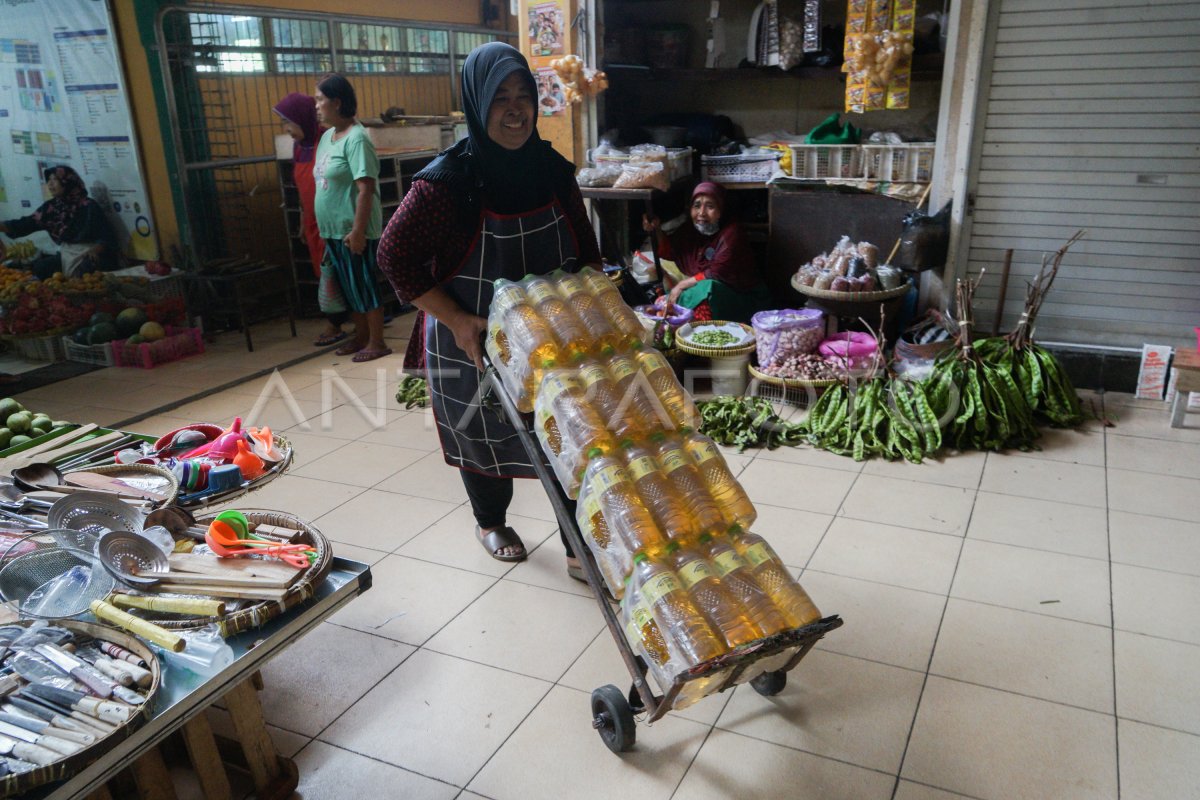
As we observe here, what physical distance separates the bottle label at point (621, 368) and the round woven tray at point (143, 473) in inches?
50.2

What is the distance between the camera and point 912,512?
12.0 feet

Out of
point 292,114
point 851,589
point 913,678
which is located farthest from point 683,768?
point 292,114

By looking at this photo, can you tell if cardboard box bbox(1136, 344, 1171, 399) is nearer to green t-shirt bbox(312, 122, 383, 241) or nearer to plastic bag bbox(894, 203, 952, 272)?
plastic bag bbox(894, 203, 952, 272)

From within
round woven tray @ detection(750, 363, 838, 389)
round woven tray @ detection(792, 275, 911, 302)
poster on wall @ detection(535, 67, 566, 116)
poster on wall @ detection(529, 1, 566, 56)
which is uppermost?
poster on wall @ detection(529, 1, 566, 56)

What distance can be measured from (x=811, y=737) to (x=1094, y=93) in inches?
159

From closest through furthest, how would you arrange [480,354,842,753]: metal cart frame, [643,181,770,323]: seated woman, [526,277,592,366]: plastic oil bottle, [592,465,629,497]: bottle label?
[480,354,842,753]: metal cart frame
[592,465,629,497]: bottle label
[526,277,592,366]: plastic oil bottle
[643,181,770,323]: seated woman

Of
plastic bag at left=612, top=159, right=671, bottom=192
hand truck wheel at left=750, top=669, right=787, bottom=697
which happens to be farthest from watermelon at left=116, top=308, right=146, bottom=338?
hand truck wheel at left=750, top=669, right=787, bottom=697

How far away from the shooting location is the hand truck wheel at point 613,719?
228 centimetres

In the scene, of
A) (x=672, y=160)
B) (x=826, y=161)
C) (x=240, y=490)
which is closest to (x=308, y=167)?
(x=672, y=160)

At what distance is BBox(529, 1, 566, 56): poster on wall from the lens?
5.60 metres

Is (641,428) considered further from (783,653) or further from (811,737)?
(811,737)

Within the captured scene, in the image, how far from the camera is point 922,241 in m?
4.81

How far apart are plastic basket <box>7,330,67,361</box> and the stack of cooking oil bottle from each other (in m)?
5.21

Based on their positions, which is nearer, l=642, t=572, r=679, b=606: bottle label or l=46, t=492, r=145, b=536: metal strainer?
l=642, t=572, r=679, b=606: bottle label
